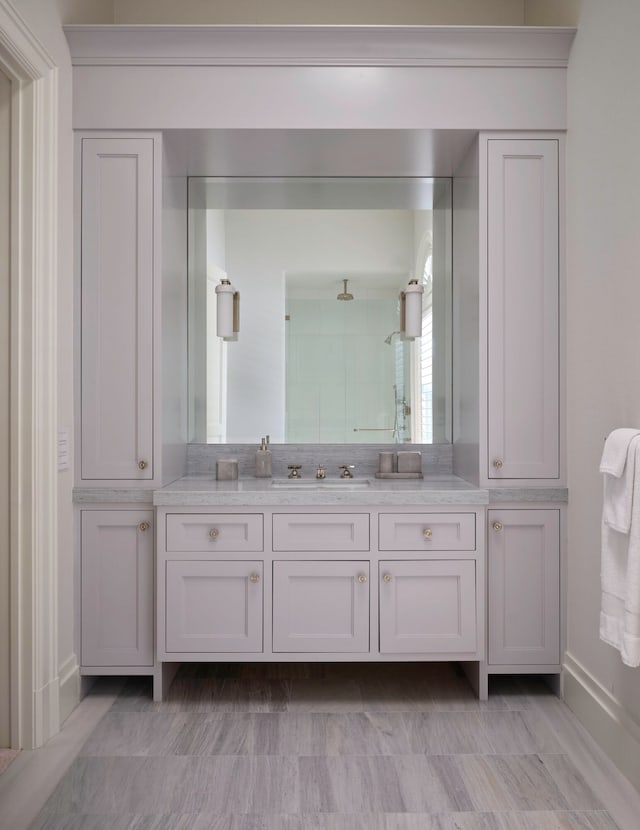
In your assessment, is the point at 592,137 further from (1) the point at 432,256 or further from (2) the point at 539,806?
(2) the point at 539,806

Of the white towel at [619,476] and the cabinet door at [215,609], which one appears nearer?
the white towel at [619,476]

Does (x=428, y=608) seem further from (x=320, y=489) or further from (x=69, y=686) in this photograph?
(x=69, y=686)

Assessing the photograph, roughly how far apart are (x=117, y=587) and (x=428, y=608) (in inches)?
46.9

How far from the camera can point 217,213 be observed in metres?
2.87

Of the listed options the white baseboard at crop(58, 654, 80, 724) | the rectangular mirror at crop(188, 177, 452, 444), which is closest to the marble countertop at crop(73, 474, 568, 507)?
the rectangular mirror at crop(188, 177, 452, 444)

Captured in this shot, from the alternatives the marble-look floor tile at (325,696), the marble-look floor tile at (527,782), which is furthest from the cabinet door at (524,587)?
the marble-look floor tile at (325,696)

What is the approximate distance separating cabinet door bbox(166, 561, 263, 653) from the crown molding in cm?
191

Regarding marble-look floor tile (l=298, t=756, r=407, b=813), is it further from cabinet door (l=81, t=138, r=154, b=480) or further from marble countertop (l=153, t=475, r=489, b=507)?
cabinet door (l=81, t=138, r=154, b=480)

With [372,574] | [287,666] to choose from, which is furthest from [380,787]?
[287,666]

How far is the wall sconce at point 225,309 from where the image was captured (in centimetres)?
282

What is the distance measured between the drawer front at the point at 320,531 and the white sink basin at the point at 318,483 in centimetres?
23

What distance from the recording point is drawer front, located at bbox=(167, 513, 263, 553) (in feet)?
7.50

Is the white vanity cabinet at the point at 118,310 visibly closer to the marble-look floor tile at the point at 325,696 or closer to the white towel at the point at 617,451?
the marble-look floor tile at the point at 325,696

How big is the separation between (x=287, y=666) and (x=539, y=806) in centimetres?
120
